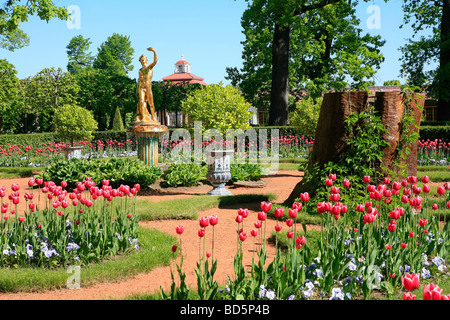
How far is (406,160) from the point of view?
7.58 m

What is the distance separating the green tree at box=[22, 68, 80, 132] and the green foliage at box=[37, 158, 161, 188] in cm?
2586

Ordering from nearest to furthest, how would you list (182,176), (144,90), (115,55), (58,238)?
(58,238)
(182,176)
(144,90)
(115,55)

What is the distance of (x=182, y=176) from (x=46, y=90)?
2830cm

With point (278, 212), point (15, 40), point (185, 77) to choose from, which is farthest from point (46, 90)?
point (185, 77)

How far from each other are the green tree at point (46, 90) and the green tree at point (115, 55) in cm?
1508

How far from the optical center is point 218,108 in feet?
39.1

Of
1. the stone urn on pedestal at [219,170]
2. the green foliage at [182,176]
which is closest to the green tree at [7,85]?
the green foliage at [182,176]

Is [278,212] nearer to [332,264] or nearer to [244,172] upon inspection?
[332,264]

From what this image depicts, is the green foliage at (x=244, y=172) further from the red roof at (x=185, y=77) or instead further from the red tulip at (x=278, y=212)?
the red roof at (x=185, y=77)

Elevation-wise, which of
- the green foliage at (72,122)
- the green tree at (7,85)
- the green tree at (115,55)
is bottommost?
the green foliage at (72,122)

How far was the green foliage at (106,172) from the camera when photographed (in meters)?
11.0
